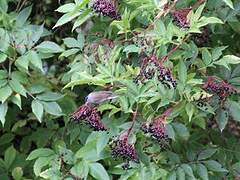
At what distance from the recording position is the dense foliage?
1431 mm

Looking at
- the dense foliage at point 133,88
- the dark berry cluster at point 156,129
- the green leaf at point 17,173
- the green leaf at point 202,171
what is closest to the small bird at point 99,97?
the dense foliage at point 133,88

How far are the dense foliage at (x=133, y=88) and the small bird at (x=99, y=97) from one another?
12mm

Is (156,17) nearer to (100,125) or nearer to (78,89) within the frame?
(100,125)

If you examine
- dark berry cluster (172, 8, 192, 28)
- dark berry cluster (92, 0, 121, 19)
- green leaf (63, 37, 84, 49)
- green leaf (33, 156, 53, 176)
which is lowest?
green leaf (33, 156, 53, 176)

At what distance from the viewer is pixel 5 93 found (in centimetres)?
169

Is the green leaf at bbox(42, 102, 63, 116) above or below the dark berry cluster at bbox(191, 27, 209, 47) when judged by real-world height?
below

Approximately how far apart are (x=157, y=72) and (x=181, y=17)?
204mm

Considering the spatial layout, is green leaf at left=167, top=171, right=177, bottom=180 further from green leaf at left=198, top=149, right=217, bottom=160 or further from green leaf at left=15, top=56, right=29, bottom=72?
green leaf at left=15, top=56, right=29, bottom=72

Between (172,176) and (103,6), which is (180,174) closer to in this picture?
(172,176)

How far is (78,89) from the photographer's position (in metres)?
2.12

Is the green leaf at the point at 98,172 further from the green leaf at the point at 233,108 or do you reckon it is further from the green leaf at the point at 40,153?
the green leaf at the point at 233,108

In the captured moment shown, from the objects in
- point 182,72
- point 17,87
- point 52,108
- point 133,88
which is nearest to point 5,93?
point 17,87

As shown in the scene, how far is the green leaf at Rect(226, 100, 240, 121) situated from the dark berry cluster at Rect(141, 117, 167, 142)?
0.95ft

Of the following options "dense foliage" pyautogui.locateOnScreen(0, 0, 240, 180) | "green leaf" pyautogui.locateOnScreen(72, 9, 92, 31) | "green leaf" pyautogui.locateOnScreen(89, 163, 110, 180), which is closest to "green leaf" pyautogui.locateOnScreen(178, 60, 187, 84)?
"dense foliage" pyautogui.locateOnScreen(0, 0, 240, 180)
